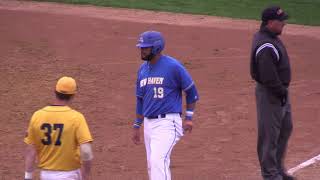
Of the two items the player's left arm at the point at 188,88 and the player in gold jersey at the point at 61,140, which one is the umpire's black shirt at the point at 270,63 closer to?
the player's left arm at the point at 188,88

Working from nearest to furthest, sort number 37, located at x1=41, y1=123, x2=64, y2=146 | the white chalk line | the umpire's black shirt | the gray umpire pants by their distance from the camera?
number 37, located at x1=41, y1=123, x2=64, y2=146, the umpire's black shirt, the gray umpire pants, the white chalk line

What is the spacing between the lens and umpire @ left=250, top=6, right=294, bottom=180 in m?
7.69

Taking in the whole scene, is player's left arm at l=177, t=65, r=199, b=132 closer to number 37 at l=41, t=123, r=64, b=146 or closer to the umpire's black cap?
the umpire's black cap

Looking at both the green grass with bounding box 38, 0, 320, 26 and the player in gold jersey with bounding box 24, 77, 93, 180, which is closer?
the player in gold jersey with bounding box 24, 77, 93, 180

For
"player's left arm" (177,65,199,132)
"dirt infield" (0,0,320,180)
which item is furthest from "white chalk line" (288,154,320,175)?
"player's left arm" (177,65,199,132)

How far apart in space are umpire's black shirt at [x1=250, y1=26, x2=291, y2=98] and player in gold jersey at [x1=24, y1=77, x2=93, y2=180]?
7.79ft

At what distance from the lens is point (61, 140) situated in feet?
20.1

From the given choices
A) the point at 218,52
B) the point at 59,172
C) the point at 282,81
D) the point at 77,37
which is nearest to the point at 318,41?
the point at 218,52

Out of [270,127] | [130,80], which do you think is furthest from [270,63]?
[130,80]

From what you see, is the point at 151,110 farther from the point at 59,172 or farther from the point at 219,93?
the point at 219,93

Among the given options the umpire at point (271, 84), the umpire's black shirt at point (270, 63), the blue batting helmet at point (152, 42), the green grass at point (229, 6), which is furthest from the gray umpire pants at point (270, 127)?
the green grass at point (229, 6)

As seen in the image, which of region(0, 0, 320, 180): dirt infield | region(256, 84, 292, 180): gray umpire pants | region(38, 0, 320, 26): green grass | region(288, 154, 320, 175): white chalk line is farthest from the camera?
region(38, 0, 320, 26): green grass

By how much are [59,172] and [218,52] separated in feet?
35.8

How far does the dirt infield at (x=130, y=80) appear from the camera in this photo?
9.95 m
